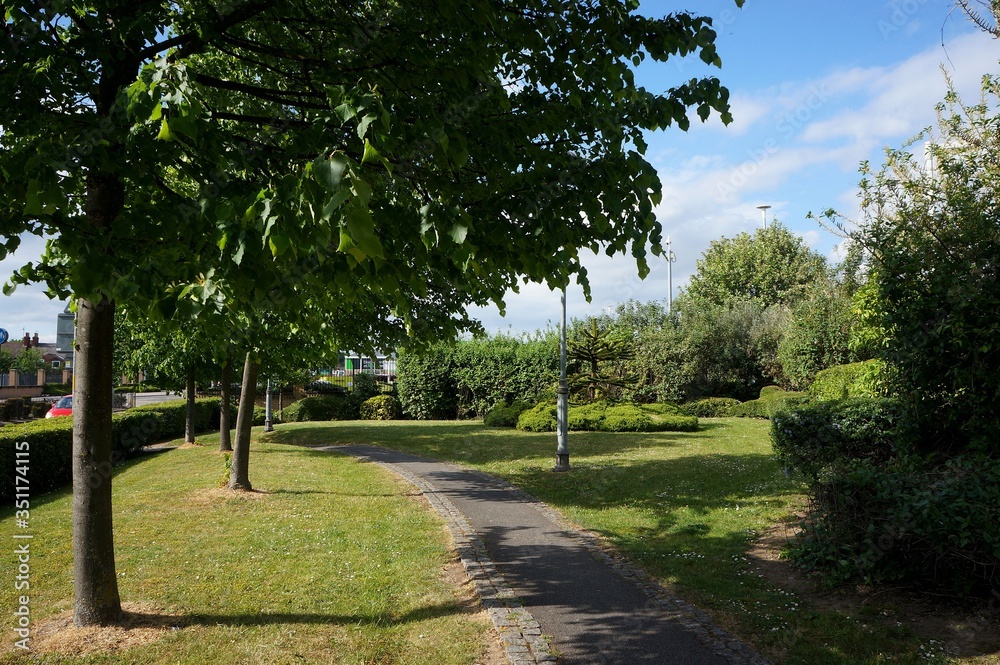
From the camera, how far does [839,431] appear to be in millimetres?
9312

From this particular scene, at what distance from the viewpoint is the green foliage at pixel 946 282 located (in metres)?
7.16

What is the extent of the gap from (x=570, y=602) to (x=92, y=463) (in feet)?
14.1

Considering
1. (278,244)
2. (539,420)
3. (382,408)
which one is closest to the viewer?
(278,244)

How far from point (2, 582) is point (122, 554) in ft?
3.77

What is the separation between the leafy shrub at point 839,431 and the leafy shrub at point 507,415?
14548mm

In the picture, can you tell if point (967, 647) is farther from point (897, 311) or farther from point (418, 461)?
point (418, 461)

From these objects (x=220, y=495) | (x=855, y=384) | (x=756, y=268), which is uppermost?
(x=756, y=268)

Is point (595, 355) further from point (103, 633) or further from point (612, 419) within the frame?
point (103, 633)

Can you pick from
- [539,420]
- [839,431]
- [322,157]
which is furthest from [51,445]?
[839,431]

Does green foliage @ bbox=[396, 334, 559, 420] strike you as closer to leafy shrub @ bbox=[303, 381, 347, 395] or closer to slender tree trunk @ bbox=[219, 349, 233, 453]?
leafy shrub @ bbox=[303, 381, 347, 395]

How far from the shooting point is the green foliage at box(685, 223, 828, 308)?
4197cm

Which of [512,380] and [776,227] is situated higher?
[776,227]

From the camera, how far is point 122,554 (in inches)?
289

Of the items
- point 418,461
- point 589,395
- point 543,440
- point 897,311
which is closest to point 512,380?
point 589,395
